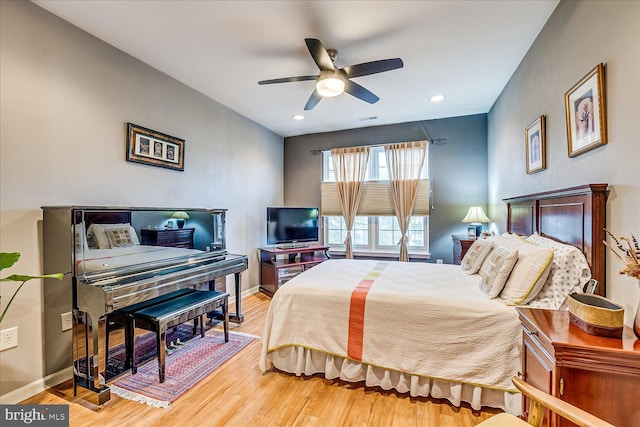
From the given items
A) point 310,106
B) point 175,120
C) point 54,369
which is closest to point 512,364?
point 310,106

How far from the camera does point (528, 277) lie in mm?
1794

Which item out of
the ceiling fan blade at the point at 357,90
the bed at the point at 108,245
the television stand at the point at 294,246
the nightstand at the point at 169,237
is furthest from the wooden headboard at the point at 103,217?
the television stand at the point at 294,246

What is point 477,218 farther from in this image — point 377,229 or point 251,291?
point 251,291

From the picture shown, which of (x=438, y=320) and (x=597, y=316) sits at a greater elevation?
(x=597, y=316)

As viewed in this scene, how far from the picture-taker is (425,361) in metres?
1.91

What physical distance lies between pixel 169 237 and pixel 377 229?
3.34m

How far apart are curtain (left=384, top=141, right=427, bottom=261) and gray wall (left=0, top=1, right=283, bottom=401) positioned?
3107mm

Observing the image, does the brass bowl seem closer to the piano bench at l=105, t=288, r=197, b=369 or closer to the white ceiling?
the white ceiling

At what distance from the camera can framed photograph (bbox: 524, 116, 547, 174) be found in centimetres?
229

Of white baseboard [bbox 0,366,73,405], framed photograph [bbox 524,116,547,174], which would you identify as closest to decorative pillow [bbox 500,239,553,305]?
framed photograph [bbox 524,116,547,174]

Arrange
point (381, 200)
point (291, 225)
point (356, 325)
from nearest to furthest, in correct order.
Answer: point (356, 325), point (291, 225), point (381, 200)

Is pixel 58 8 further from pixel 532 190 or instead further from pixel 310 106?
pixel 532 190

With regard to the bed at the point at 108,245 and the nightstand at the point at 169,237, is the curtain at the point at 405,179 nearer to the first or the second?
the nightstand at the point at 169,237

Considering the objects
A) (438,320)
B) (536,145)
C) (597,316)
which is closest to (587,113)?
(536,145)
